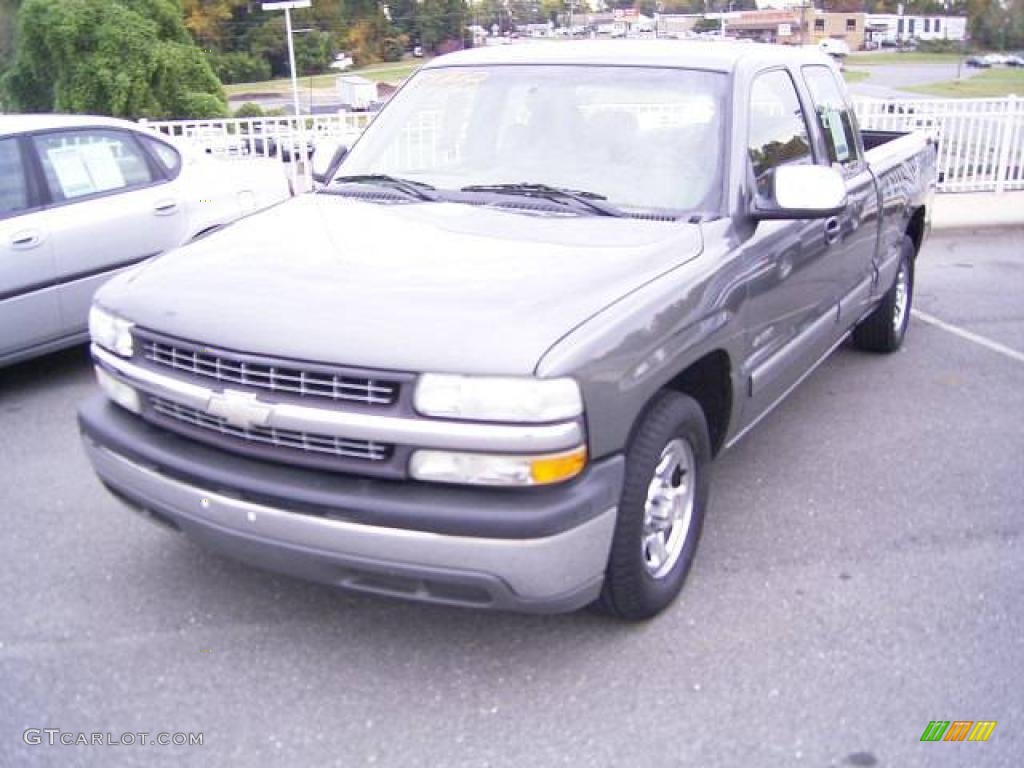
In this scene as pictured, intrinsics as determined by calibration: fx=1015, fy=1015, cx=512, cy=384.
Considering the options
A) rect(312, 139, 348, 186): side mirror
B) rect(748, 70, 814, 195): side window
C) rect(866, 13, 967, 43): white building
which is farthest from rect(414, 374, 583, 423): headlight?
rect(866, 13, 967, 43): white building

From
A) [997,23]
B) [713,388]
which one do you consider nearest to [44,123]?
[713,388]

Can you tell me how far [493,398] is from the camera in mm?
2643

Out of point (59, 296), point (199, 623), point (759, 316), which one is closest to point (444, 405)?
point (199, 623)

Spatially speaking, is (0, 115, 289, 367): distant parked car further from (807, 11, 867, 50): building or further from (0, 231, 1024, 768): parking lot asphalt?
(807, 11, 867, 50): building

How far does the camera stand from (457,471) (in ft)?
8.91

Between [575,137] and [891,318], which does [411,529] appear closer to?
[575,137]

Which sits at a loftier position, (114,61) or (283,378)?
(114,61)

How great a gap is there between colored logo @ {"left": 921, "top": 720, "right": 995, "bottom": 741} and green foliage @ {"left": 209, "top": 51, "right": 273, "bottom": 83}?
143 feet

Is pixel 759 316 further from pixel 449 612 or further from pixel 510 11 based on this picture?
pixel 510 11

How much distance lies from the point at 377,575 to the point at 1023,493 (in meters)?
3.06

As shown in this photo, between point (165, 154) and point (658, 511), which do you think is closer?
point (658, 511)

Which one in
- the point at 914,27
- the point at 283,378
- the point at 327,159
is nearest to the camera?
the point at 283,378

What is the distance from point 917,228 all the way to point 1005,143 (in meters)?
6.65

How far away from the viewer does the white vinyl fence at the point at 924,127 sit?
11.7 metres
